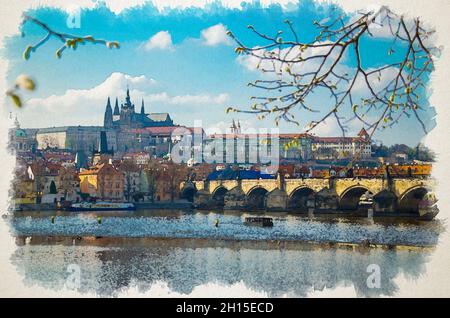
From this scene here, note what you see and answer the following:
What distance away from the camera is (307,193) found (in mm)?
20203

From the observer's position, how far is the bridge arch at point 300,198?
63.7ft

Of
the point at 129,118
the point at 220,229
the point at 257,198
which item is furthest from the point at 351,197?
the point at 129,118

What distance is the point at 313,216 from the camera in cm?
1748

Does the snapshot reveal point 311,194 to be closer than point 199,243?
No

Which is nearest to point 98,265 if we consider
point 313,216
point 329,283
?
point 329,283


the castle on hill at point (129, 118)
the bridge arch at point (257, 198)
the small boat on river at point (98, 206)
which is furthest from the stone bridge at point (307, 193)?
the castle on hill at point (129, 118)

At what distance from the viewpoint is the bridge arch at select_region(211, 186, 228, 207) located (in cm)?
2069

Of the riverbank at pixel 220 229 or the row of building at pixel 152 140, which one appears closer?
the riverbank at pixel 220 229

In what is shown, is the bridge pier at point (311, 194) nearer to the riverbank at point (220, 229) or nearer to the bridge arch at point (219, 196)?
the bridge arch at point (219, 196)

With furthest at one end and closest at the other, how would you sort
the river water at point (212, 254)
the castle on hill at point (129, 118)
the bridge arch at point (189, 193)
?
1. the castle on hill at point (129, 118)
2. the bridge arch at point (189, 193)
3. the river water at point (212, 254)

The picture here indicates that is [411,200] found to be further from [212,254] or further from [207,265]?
[207,265]

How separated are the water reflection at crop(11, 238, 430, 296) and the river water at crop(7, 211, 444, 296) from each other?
1cm

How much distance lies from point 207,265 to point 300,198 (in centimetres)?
1327

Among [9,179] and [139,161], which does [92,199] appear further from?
[9,179]
